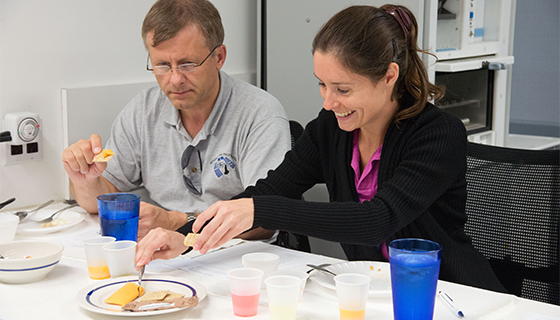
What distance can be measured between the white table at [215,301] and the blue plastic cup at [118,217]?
99 millimetres

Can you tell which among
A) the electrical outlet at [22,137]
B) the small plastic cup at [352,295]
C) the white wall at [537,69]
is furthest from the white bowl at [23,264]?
the white wall at [537,69]

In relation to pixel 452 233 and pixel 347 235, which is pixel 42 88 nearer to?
pixel 347 235

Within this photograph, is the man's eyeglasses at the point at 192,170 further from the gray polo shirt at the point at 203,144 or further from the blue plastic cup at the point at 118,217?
the blue plastic cup at the point at 118,217

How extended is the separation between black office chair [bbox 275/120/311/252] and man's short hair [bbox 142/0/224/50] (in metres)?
0.41

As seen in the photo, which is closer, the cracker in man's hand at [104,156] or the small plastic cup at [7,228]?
the small plastic cup at [7,228]

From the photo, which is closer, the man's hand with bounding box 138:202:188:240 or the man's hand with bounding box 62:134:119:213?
the man's hand with bounding box 138:202:188:240

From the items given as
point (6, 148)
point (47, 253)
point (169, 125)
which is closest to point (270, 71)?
point (169, 125)

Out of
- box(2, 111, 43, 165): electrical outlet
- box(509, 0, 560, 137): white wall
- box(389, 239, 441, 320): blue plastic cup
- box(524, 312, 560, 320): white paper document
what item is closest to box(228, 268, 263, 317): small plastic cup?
box(389, 239, 441, 320): blue plastic cup

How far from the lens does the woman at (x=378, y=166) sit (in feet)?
4.20

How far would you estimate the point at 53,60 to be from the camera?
202 centimetres

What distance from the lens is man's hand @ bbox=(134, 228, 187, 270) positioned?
4.09ft

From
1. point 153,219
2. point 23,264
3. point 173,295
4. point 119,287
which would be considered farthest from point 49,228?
point 173,295

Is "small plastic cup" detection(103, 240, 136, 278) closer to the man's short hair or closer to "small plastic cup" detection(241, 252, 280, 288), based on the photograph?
"small plastic cup" detection(241, 252, 280, 288)

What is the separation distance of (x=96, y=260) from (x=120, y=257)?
6 cm
